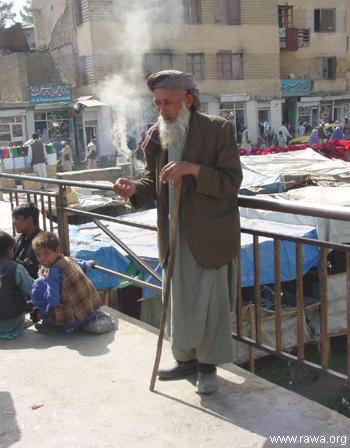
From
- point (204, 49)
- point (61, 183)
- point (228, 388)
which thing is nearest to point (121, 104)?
point (204, 49)

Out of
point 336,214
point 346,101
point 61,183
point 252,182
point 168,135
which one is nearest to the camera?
point 336,214

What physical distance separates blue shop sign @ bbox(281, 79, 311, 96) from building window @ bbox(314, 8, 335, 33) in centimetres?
396

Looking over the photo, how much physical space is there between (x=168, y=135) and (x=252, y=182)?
33.9 ft

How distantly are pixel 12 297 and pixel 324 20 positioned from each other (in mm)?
36599

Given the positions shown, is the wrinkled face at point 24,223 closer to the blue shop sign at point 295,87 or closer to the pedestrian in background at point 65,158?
the pedestrian in background at point 65,158

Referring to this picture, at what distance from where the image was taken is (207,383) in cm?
284

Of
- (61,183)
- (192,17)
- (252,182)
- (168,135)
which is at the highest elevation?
(192,17)

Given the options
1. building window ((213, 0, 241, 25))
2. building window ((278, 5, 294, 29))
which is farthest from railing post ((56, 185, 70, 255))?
building window ((278, 5, 294, 29))

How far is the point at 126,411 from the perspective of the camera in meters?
2.76

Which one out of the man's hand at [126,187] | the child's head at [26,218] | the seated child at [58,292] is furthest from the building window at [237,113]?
the man's hand at [126,187]

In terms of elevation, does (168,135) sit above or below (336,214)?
above

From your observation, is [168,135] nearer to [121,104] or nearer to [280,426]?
[280,426]

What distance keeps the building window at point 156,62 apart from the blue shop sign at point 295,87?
7.49 meters

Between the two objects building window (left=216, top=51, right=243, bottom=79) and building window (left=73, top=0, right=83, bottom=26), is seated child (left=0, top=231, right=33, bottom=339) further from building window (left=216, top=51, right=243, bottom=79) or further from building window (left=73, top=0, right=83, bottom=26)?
building window (left=216, top=51, right=243, bottom=79)
